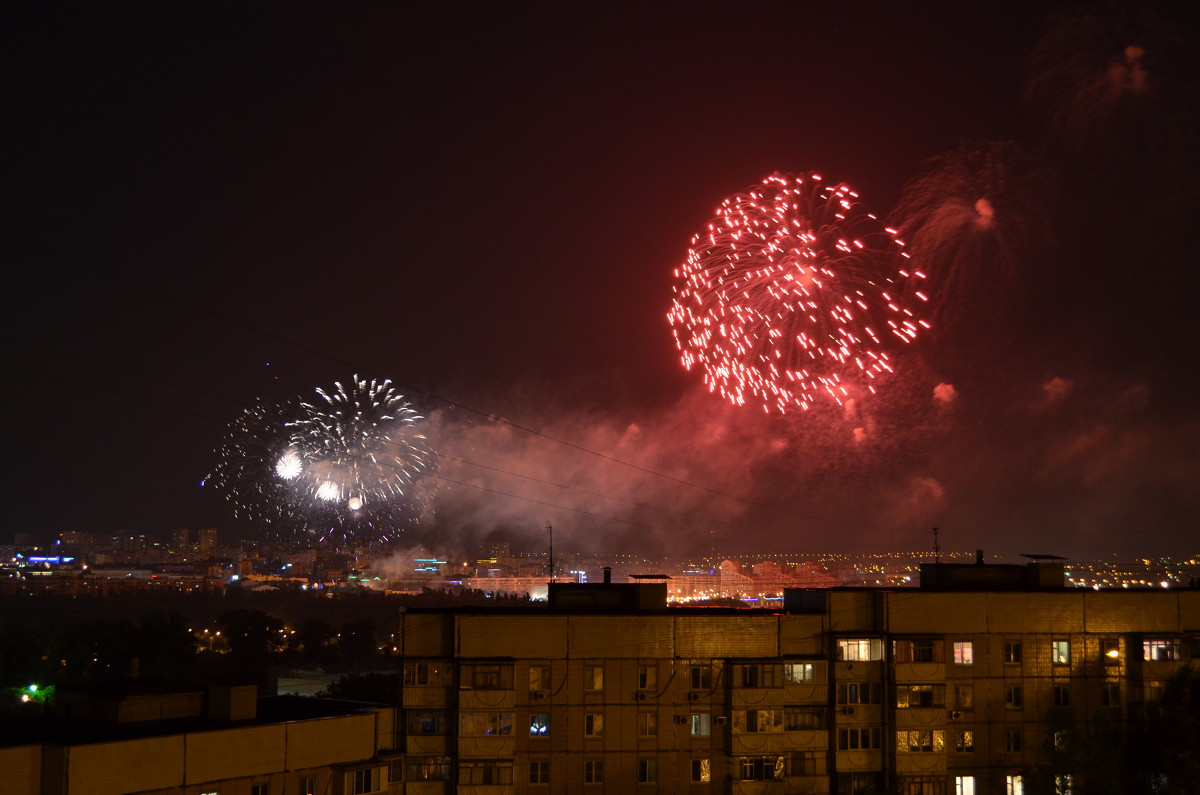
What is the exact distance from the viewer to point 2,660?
79.1 meters

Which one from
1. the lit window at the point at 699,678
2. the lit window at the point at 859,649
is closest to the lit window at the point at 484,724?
the lit window at the point at 699,678

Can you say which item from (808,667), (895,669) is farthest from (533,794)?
(895,669)

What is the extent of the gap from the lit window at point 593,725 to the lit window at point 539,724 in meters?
1.16

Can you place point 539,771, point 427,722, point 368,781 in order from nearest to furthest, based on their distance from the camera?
point 368,781 → point 427,722 → point 539,771

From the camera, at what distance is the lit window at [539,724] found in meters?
33.7

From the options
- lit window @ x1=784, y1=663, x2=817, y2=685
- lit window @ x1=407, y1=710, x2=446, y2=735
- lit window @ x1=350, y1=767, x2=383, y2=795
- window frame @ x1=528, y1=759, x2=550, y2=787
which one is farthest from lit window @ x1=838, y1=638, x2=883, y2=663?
lit window @ x1=350, y1=767, x2=383, y2=795

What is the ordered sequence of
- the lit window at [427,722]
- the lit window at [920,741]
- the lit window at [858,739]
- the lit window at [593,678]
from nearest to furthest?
the lit window at [427,722]
the lit window at [593,678]
the lit window at [920,741]
the lit window at [858,739]

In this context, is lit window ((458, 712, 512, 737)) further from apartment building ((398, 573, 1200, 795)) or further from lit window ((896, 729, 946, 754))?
lit window ((896, 729, 946, 754))

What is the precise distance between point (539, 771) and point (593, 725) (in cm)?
213

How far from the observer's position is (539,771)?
33594 millimetres

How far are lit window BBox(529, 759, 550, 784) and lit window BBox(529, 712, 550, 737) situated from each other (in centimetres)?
82

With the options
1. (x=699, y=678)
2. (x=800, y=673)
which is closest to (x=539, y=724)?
(x=699, y=678)

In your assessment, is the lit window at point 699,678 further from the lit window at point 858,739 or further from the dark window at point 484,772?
the dark window at point 484,772

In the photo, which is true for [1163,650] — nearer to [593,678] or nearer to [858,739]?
[858,739]
